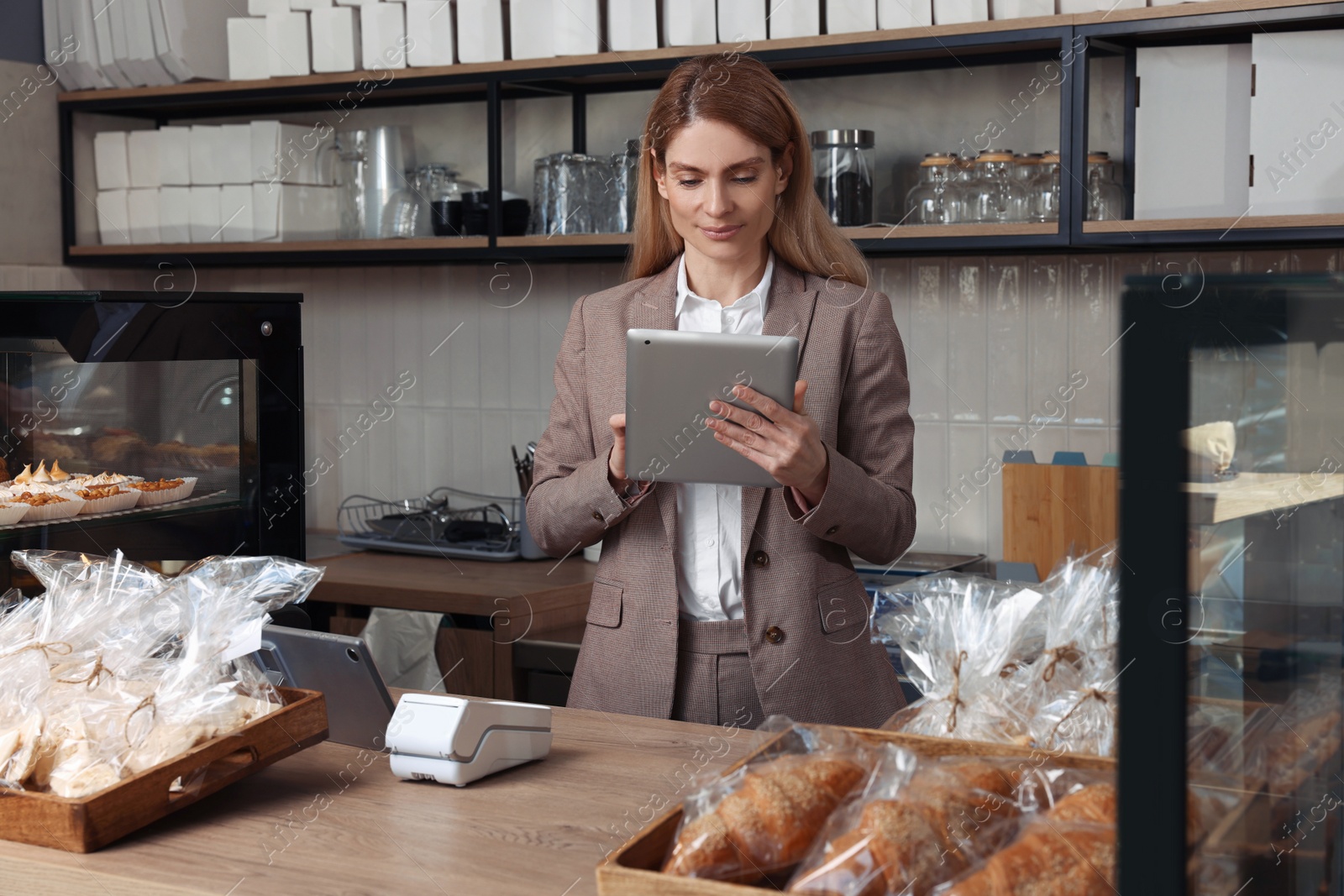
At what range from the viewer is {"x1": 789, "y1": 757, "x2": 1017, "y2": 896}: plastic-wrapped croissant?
0.75 m

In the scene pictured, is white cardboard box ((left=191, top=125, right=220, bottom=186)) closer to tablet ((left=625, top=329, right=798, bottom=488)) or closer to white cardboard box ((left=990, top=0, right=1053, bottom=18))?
white cardboard box ((left=990, top=0, right=1053, bottom=18))

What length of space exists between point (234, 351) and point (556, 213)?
1.17m

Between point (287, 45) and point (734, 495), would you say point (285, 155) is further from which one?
point (734, 495)

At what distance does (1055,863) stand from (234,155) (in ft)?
9.64

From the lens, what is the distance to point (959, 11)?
2447 mm

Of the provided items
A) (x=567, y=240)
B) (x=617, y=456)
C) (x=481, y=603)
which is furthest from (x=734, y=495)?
(x=567, y=240)

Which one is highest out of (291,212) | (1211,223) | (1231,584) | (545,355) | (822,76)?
(822,76)

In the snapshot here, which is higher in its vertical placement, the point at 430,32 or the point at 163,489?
the point at 430,32

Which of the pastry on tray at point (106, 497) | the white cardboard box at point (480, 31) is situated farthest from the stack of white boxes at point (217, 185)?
the pastry on tray at point (106, 497)

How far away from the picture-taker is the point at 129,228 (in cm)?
334

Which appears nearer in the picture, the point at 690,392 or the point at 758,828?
the point at 758,828

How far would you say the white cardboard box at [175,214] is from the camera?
3.24m

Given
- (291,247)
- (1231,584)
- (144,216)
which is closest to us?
(1231,584)

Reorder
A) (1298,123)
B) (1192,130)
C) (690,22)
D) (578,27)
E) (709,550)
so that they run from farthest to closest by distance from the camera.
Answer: (578,27) → (690,22) → (1192,130) → (1298,123) → (709,550)
